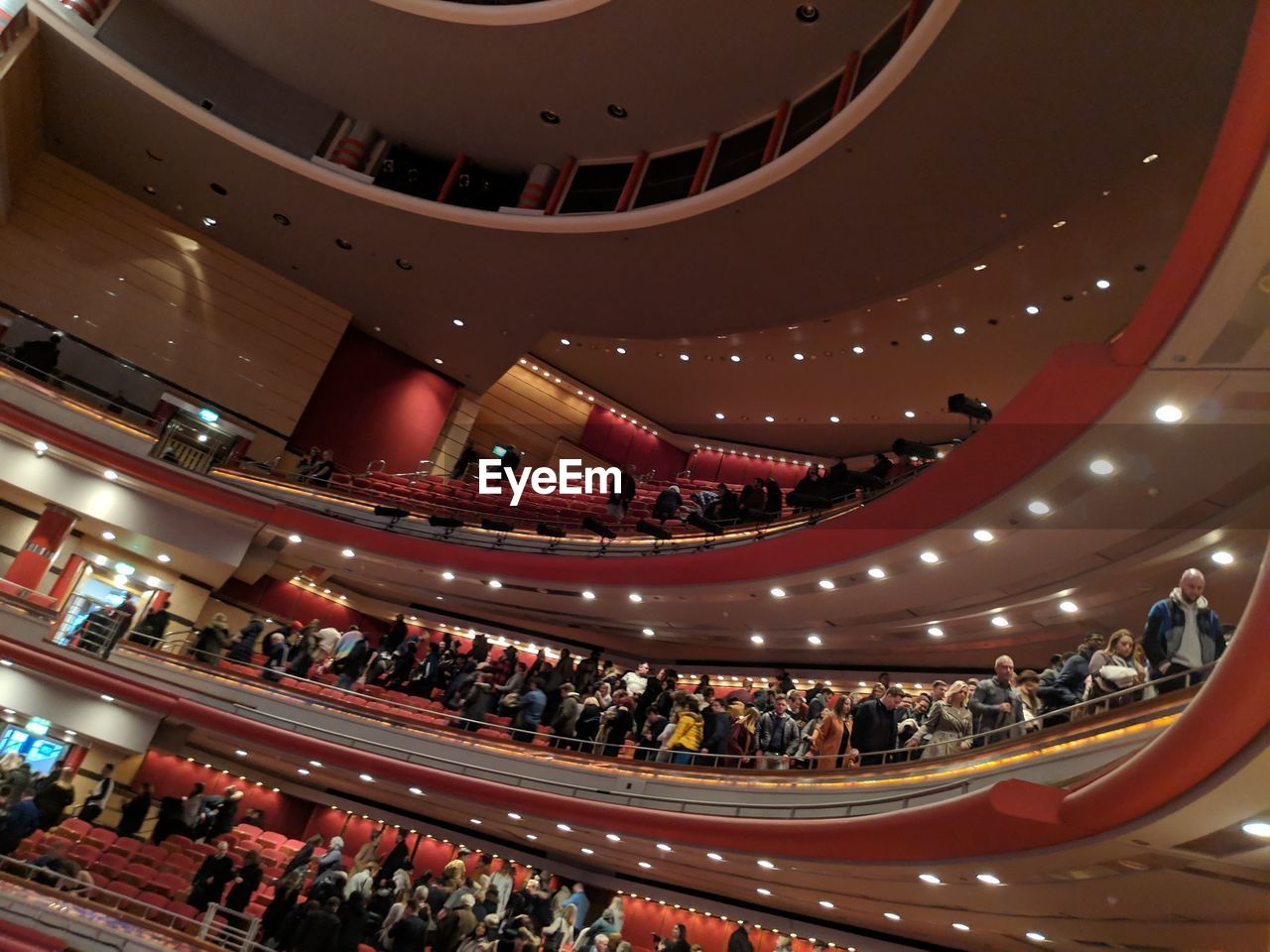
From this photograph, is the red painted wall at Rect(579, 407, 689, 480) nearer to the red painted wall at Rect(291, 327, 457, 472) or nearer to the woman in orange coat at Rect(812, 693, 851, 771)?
the red painted wall at Rect(291, 327, 457, 472)

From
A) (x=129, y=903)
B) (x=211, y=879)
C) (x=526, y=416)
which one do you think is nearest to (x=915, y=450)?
(x=211, y=879)

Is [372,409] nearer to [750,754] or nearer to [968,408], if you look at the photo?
[750,754]

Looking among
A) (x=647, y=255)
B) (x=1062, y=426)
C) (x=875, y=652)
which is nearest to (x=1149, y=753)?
(x=1062, y=426)

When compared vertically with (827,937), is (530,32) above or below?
above

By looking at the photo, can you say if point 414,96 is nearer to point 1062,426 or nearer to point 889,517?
point 889,517

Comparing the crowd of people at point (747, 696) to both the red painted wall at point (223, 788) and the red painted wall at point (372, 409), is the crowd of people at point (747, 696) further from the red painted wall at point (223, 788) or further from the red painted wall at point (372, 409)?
the red painted wall at point (372, 409)

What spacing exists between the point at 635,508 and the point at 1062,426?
9694 mm

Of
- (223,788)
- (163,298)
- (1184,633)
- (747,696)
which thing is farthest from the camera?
(163,298)

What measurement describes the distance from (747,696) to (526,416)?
1040 cm

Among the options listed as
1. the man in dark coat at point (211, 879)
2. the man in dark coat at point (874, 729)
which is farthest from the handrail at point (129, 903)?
the man in dark coat at point (874, 729)

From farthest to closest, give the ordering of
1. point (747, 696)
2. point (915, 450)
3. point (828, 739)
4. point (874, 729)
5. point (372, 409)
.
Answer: point (372, 409), point (747, 696), point (915, 450), point (828, 739), point (874, 729)

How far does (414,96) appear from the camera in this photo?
49.1 feet

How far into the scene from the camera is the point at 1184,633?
17.4 ft

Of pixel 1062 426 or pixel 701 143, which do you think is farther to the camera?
pixel 701 143
